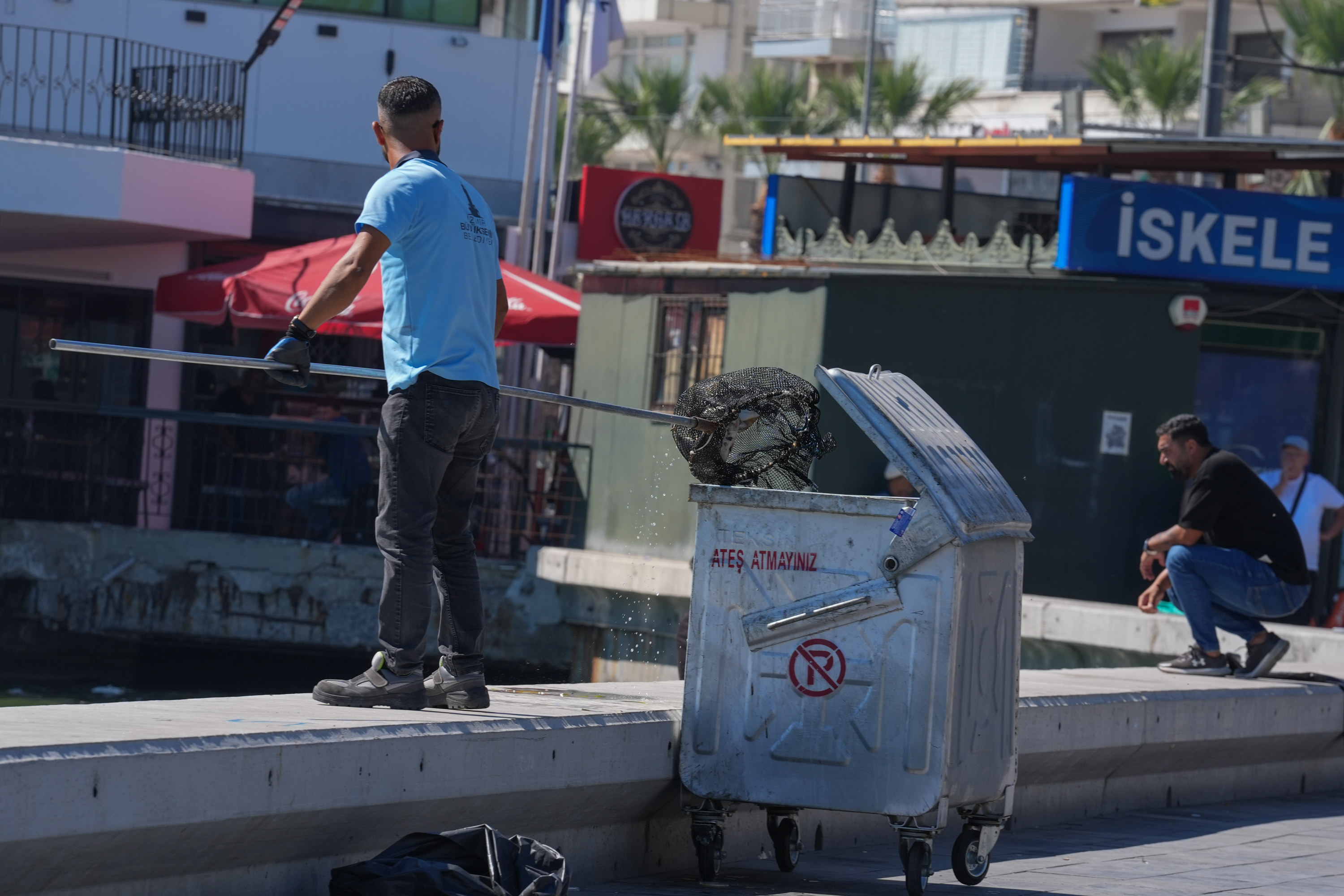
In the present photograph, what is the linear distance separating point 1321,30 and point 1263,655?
34.7 metres

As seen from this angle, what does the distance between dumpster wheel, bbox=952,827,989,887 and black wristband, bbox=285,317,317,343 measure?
2.45 meters

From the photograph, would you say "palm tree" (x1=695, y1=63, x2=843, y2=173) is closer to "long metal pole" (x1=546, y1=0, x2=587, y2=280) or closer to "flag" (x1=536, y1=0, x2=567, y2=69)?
"long metal pole" (x1=546, y1=0, x2=587, y2=280)

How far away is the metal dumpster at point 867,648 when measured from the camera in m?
5.29

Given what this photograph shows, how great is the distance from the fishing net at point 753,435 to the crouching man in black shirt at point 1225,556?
3.19m

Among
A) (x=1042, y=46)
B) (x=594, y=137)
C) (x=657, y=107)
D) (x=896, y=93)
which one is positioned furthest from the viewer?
(x=657, y=107)

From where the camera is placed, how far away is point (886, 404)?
557 centimetres

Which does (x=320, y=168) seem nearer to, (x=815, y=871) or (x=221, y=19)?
(x=221, y=19)

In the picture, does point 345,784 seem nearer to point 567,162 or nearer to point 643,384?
point 643,384

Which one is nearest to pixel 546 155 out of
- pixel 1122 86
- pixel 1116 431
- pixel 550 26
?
pixel 550 26

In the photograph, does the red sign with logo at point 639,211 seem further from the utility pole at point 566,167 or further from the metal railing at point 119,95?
the metal railing at point 119,95

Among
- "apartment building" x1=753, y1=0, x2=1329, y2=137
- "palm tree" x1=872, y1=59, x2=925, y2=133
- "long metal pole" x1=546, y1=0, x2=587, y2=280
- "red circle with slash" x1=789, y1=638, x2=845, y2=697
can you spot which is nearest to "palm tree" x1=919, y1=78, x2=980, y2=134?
"palm tree" x1=872, y1=59, x2=925, y2=133

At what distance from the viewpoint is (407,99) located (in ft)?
A: 17.5

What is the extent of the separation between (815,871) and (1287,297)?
9104mm

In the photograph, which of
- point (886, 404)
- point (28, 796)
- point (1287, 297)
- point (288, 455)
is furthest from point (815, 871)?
point (288, 455)
